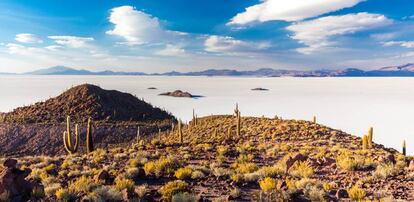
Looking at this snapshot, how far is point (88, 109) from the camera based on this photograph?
63.7m

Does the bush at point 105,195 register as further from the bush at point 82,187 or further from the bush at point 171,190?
the bush at point 171,190

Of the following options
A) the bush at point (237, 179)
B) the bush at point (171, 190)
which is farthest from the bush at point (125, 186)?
the bush at point (237, 179)

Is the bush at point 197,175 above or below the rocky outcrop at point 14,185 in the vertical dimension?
below

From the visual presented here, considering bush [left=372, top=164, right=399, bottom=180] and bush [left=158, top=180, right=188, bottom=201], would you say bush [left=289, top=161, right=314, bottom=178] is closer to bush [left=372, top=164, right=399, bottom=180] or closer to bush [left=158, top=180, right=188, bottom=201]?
bush [left=372, top=164, right=399, bottom=180]

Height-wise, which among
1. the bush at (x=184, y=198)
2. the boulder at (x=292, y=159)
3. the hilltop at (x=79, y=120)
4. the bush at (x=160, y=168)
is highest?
the bush at (x=184, y=198)

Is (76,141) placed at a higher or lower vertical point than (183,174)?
lower

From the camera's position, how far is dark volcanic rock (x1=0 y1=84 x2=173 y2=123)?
60812mm

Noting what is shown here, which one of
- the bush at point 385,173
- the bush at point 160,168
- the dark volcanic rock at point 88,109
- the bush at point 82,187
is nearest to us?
A: the bush at point 82,187

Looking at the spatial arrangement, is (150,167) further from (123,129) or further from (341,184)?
(123,129)

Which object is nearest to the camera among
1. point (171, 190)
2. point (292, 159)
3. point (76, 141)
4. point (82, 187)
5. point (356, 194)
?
point (356, 194)

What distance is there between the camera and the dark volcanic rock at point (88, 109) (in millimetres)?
60812

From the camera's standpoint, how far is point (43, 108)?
65.4m

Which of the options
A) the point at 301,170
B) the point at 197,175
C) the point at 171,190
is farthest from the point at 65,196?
the point at 301,170

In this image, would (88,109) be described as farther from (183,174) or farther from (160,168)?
(183,174)
